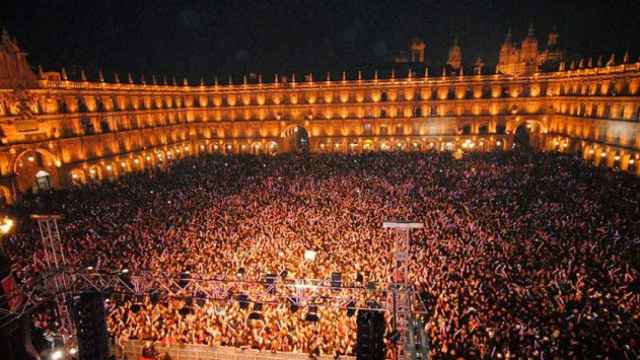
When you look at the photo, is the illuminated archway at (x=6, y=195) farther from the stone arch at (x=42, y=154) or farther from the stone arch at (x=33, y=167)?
the stone arch at (x=42, y=154)

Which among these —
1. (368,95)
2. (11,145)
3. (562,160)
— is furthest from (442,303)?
(368,95)

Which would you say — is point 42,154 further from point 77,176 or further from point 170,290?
point 170,290

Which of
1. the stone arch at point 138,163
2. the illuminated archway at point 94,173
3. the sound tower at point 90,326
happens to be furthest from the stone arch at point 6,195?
the sound tower at point 90,326

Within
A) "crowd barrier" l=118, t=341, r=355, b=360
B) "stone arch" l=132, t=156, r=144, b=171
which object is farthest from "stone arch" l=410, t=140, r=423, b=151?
"crowd barrier" l=118, t=341, r=355, b=360

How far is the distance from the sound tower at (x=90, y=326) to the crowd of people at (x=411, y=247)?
1.63 meters

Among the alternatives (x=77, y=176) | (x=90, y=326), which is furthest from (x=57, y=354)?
(x=77, y=176)

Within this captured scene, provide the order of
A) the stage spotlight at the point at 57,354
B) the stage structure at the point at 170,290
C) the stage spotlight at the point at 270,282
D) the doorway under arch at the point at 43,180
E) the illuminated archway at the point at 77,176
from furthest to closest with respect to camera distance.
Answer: the illuminated archway at the point at 77,176 → the doorway under arch at the point at 43,180 → the stage spotlight at the point at 57,354 → the stage spotlight at the point at 270,282 → the stage structure at the point at 170,290

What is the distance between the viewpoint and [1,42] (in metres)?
31.9

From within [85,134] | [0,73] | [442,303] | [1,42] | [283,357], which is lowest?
[283,357]

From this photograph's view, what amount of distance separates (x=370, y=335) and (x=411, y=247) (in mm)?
9158

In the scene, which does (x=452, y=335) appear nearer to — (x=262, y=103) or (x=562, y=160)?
(x=562, y=160)

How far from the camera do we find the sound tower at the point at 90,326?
950 cm

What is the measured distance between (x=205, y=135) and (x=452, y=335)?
181 ft

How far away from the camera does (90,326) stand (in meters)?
9.62
